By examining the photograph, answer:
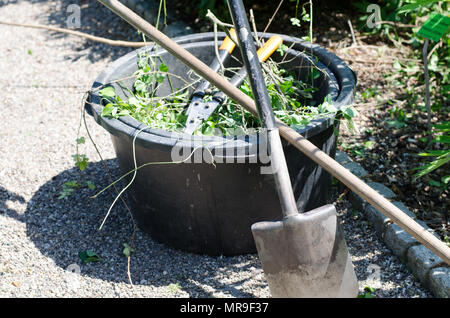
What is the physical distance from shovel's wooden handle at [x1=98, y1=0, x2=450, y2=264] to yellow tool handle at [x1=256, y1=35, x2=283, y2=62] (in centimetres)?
43

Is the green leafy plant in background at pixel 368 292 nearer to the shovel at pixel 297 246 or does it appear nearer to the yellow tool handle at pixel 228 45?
the shovel at pixel 297 246

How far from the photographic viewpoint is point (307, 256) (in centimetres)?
190

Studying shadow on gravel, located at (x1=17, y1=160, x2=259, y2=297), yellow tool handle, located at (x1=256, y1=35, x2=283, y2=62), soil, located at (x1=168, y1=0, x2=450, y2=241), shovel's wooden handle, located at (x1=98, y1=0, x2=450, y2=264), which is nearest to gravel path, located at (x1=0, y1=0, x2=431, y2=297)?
shadow on gravel, located at (x1=17, y1=160, x2=259, y2=297)

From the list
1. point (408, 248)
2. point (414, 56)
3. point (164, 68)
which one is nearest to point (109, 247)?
point (164, 68)

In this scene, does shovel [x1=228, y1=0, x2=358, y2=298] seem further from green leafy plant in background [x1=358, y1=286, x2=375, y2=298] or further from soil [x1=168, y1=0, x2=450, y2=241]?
soil [x1=168, y1=0, x2=450, y2=241]

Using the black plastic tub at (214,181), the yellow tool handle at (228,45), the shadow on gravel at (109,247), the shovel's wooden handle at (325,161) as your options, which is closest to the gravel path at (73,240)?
the shadow on gravel at (109,247)

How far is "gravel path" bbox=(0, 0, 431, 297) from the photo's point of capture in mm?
2289

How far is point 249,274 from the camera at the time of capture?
91.9 inches

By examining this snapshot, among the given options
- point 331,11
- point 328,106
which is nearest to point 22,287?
point 328,106

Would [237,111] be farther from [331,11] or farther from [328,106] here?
[331,11]

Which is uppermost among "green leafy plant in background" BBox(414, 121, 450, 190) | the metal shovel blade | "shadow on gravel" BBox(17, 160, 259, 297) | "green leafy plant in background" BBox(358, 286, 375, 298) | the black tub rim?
the black tub rim

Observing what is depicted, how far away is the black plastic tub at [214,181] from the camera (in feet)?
6.86

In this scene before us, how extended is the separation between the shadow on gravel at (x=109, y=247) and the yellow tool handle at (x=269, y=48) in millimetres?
905

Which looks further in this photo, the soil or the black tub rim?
the soil
